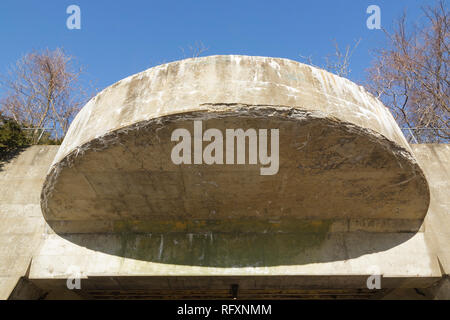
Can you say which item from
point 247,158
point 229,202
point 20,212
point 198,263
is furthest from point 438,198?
point 20,212

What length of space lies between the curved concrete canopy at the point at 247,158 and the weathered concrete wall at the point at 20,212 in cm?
77

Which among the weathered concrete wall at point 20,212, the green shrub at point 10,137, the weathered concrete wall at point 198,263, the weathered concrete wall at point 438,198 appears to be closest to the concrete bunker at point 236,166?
the weathered concrete wall at point 198,263

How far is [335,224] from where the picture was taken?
6.18 metres

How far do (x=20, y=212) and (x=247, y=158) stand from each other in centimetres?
498

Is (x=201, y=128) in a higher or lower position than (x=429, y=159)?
lower

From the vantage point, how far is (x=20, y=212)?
22.0ft

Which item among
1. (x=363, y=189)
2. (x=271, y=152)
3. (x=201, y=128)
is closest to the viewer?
(x=201, y=128)

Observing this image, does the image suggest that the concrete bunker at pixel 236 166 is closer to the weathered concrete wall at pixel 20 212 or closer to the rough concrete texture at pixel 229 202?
the rough concrete texture at pixel 229 202

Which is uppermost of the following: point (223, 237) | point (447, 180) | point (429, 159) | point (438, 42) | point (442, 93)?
point (438, 42)

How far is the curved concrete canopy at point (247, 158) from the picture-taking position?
14.1 feet

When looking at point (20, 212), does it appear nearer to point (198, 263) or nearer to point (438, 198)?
point (198, 263)
